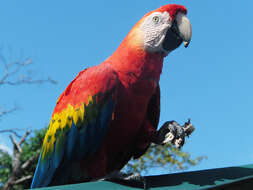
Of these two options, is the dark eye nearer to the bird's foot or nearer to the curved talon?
the curved talon

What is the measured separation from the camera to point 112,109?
210 cm

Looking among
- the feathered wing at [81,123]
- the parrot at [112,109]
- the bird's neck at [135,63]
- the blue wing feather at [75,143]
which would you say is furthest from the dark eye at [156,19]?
the blue wing feather at [75,143]

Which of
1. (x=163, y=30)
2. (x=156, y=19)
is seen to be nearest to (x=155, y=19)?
(x=156, y=19)

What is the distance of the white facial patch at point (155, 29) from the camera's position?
7.38ft

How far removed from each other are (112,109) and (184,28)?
899mm

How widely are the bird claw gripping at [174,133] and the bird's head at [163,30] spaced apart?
1.90 ft

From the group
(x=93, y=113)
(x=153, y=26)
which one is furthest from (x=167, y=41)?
(x=93, y=113)

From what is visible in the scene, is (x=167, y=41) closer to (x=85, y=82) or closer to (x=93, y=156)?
(x=85, y=82)

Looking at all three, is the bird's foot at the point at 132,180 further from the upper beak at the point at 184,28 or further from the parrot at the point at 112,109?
the upper beak at the point at 184,28

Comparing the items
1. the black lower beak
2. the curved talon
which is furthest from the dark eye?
the curved talon

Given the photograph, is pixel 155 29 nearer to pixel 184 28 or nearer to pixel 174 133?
pixel 184 28

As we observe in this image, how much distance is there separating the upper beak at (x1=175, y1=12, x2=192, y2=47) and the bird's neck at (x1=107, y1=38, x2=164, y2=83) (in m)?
0.24

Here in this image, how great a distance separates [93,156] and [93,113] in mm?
316

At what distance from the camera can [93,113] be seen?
6.91 feet
